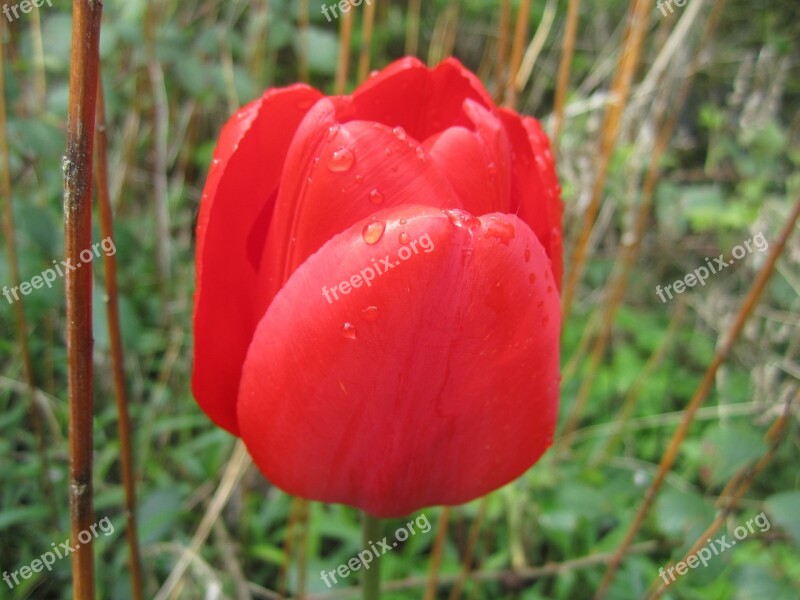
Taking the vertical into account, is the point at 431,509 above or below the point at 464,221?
below

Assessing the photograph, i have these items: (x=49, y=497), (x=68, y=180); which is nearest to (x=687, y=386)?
(x=49, y=497)

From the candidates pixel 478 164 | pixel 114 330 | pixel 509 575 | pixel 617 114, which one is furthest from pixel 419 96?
pixel 509 575

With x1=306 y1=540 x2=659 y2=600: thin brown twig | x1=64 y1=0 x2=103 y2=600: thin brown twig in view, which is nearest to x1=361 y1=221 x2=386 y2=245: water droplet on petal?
x1=64 y1=0 x2=103 y2=600: thin brown twig

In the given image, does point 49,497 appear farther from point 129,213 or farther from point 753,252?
point 753,252

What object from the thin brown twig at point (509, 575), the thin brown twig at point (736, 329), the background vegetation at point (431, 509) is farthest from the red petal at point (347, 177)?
the thin brown twig at point (509, 575)

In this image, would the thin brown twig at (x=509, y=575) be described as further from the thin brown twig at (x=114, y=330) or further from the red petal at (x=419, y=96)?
the red petal at (x=419, y=96)

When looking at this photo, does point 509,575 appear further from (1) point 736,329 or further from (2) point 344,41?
(2) point 344,41
